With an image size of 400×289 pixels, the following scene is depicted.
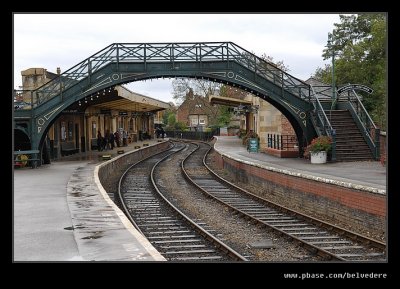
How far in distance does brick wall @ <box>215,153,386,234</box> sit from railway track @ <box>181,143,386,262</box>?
0.66 metres

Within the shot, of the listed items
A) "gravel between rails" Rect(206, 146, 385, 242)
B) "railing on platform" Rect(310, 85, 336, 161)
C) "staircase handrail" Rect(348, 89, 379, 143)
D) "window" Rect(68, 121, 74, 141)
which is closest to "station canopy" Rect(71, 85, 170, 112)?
"window" Rect(68, 121, 74, 141)

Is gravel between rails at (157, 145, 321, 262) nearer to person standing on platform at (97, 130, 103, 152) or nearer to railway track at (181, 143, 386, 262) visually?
railway track at (181, 143, 386, 262)

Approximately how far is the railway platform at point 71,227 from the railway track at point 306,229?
11.3 feet

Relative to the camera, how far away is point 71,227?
9.40m

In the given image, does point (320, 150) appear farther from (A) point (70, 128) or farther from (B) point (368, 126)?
(A) point (70, 128)

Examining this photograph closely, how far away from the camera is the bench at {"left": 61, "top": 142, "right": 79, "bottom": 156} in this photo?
99.9 feet

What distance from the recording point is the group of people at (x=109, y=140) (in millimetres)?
35125

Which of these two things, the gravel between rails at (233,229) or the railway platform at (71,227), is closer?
the railway platform at (71,227)

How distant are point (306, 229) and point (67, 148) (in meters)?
22.3

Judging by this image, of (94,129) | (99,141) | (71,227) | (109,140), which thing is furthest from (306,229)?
(109,140)

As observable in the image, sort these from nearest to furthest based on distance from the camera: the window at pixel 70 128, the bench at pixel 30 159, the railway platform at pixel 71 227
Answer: the railway platform at pixel 71 227 < the bench at pixel 30 159 < the window at pixel 70 128

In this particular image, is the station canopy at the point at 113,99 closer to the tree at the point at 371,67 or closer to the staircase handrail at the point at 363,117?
the staircase handrail at the point at 363,117

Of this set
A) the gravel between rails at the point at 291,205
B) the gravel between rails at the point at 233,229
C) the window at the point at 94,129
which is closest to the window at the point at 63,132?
the window at the point at 94,129
